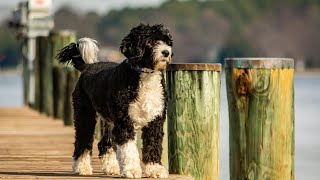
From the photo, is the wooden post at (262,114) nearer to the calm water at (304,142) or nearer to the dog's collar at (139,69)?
the dog's collar at (139,69)

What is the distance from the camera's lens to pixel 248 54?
422 feet

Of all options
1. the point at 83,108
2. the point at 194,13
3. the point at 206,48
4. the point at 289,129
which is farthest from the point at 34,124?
the point at 194,13

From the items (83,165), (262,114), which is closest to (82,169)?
(83,165)

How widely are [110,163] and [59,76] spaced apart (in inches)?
336

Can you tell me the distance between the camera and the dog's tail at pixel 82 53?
10195mm

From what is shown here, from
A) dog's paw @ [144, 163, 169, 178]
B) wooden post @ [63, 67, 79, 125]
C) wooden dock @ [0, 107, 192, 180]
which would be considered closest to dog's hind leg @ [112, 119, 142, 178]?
dog's paw @ [144, 163, 169, 178]

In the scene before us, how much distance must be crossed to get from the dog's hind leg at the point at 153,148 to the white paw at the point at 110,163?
2.05 feet

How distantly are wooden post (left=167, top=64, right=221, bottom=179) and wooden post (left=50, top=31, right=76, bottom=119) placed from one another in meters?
8.44

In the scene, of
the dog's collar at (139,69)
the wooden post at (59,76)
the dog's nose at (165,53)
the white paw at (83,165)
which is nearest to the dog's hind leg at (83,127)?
the white paw at (83,165)

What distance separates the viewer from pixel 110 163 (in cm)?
959

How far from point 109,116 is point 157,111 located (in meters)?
0.52

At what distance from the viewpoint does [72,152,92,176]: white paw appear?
9.58 meters

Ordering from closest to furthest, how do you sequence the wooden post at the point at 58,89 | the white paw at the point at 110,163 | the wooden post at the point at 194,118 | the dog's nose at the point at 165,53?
the dog's nose at the point at 165,53 → the wooden post at the point at 194,118 → the white paw at the point at 110,163 → the wooden post at the point at 58,89

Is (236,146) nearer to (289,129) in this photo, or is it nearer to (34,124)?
(289,129)
